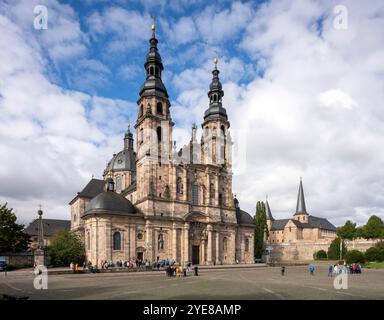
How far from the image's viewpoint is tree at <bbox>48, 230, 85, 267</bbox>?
48806mm

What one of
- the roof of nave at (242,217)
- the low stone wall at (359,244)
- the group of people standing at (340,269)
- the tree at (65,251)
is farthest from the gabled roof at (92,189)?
the low stone wall at (359,244)

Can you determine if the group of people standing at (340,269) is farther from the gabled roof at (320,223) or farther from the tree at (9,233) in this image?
the gabled roof at (320,223)

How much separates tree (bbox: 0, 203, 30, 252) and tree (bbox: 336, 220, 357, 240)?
78393 mm

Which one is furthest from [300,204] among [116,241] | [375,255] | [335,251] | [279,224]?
[116,241]

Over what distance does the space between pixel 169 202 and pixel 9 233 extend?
24.2 m

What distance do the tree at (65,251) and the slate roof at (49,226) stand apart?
139 feet

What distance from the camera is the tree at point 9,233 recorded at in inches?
1933

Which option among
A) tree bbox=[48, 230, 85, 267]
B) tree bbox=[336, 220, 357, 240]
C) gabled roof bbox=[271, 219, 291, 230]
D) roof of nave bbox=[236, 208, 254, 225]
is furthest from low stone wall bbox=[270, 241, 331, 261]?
tree bbox=[48, 230, 85, 267]

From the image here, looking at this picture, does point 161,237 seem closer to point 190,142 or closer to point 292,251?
point 190,142

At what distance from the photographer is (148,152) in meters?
55.2

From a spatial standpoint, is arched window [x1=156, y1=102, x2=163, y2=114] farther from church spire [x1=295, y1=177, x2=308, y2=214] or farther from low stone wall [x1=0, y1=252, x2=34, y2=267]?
church spire [x1=295, y1=177, x2=308, y2=214]

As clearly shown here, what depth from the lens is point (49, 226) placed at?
10138cm

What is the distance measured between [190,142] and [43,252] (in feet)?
111
